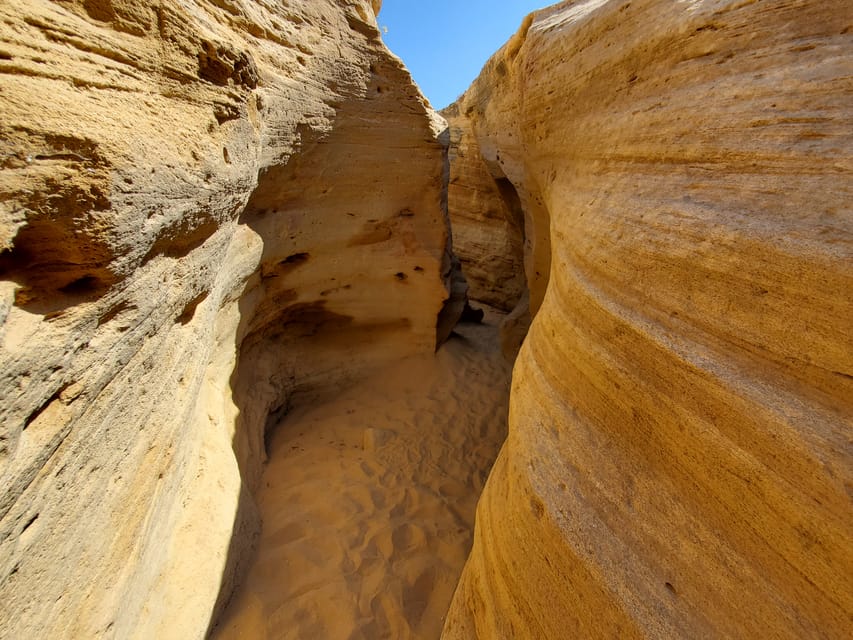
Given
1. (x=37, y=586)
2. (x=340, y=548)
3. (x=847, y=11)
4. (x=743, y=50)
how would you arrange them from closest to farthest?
(x=37, y=586) < (x=847, y=11) < (x=743, y=50) < (x=340, y=548)

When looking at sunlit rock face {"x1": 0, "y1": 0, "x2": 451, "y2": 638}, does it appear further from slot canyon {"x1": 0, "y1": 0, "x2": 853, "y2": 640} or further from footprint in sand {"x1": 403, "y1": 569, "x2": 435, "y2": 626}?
footprint in sand {"x1": 403, "y1": 569, "x2": 435, "y2": 626}

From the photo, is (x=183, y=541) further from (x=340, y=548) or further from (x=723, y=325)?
(x=723, y=325)

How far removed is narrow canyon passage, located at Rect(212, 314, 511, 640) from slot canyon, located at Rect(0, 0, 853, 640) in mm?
27

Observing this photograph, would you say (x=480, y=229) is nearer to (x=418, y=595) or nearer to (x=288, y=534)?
(x=288, y=534)

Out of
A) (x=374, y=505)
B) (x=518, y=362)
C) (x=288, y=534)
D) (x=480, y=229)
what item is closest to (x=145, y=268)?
(x=518, y=362)

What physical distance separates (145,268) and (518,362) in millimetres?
2067

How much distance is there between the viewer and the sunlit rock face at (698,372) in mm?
1156

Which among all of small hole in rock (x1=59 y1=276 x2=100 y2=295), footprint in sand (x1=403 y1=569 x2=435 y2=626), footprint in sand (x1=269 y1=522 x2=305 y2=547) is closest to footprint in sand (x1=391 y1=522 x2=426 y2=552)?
footprint in sand (x1=403 y1=569 x2=435 y2=626)

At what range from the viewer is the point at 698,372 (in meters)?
1.40

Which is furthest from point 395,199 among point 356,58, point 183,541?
point 183,541

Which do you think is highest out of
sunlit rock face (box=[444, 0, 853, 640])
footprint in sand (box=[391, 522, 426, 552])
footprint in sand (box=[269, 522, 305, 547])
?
sunlit rock face (box=[444, 0, 853, 640])

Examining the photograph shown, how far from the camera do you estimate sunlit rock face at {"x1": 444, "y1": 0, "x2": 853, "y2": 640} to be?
1156 millimetres

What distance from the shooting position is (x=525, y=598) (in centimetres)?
169

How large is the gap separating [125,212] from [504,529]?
202 centimetres
